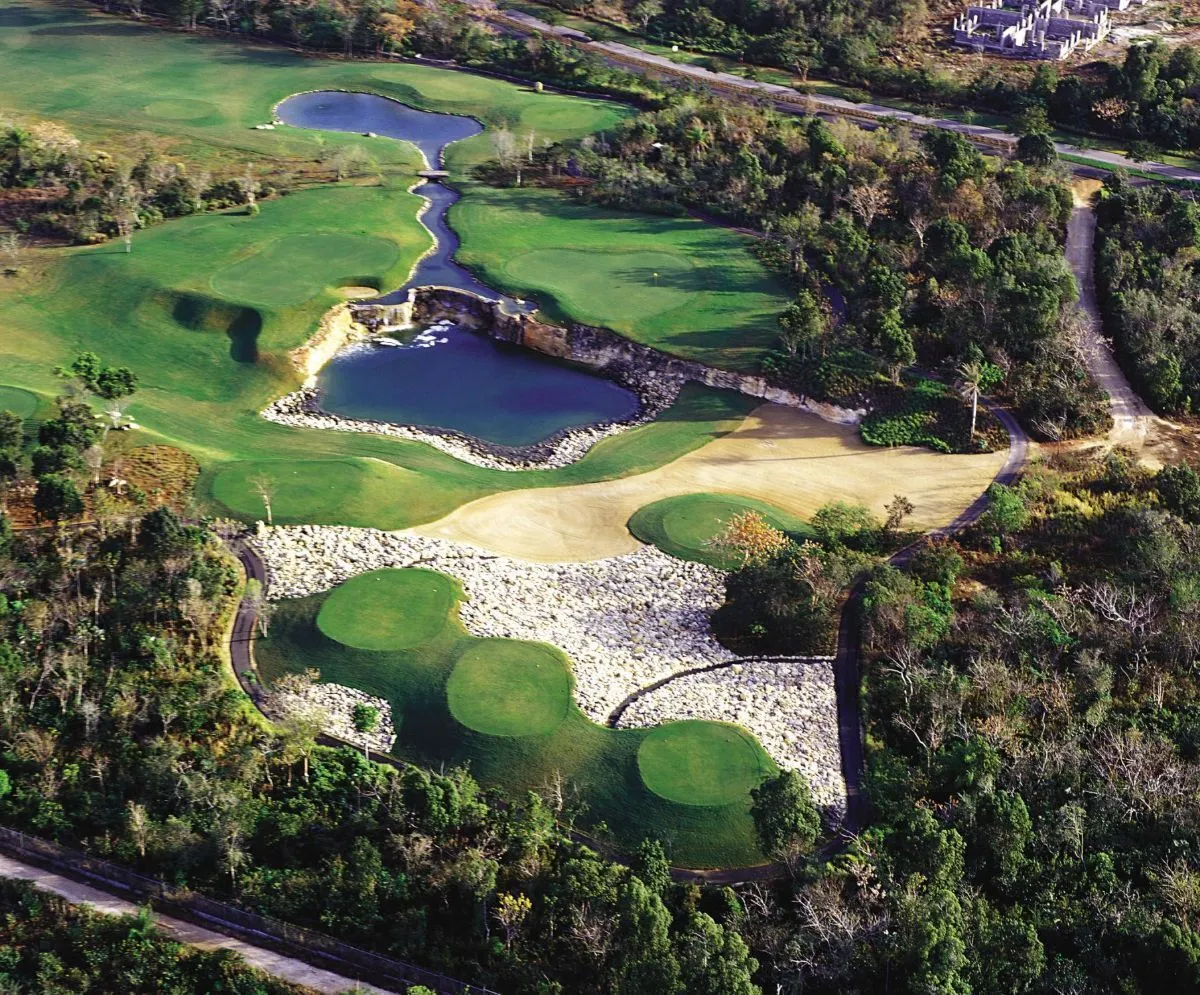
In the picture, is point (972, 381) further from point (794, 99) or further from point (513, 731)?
point (794, 99)

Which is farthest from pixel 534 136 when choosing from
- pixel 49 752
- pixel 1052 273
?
pixel 49 752

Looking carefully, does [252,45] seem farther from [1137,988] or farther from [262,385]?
[1137,988]

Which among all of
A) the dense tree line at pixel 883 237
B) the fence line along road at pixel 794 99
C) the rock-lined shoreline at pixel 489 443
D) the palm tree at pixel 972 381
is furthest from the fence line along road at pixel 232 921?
the fence line along road at pixel 794 99

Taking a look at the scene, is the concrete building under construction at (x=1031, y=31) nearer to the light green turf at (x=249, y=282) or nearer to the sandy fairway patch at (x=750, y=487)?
the light green turf at (x=249, y=282)

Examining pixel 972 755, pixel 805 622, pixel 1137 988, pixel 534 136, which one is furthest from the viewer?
pixel 534 136

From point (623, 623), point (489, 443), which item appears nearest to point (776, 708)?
point (623, 623)
